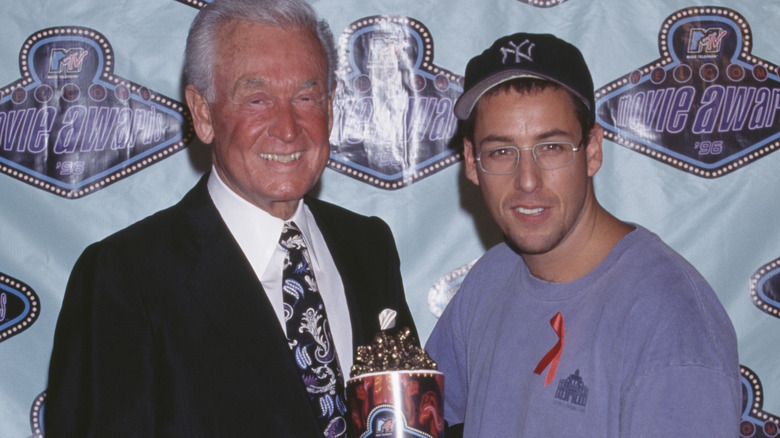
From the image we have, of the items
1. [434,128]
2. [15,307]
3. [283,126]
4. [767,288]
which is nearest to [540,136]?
[283,126]

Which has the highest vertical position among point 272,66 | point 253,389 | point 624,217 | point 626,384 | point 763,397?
point 272,66

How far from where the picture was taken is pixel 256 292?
1.72 metres

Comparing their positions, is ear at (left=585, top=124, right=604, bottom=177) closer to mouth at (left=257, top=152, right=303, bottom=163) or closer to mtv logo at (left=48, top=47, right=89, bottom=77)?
Result: mouth at (left=257, top=152, right=303, bottom=163)

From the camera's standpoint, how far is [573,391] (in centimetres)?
149

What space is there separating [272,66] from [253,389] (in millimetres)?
665

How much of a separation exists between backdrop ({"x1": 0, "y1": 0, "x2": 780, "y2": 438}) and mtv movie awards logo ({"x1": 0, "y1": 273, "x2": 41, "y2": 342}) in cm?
4

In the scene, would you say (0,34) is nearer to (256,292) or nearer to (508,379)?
(256,292)

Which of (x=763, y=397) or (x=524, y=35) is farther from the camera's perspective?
(x=763, y=397)

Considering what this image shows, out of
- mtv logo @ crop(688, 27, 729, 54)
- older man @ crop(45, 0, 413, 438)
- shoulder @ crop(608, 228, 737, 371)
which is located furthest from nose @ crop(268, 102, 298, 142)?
mtv logo @ crop(688, 27, 729, 54)

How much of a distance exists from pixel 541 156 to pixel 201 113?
75 centimetres

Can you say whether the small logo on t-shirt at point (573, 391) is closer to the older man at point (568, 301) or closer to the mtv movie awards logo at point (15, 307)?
the older man at point (568, 301)

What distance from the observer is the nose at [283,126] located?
175 centimetres

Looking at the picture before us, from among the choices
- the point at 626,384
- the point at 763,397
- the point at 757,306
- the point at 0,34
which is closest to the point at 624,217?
the point at 757,306

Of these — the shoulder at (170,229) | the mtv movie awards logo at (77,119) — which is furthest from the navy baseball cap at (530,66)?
the mtv movie awards logo at (77,119)
